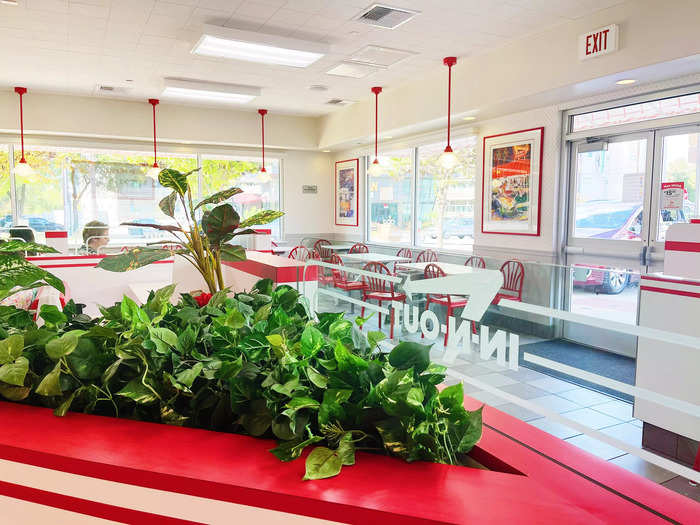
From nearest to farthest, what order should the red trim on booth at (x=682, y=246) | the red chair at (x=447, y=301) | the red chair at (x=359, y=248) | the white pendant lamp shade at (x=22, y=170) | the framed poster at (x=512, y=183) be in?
the red chair at (x=447, y=301) < the red trim on booth at (x=682, y=246) < the framed poster at (x=512, y=183) < the white pendant lamp shade at (x=22, y=170) < the red chair at (x=359, y=248)

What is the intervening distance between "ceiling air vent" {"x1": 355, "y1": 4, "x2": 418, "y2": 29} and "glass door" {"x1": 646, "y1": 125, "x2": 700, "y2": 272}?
2600 millimetres

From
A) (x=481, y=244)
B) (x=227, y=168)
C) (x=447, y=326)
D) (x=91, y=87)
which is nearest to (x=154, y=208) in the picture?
(x=227, y=168)

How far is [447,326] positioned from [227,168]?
8.71 metres

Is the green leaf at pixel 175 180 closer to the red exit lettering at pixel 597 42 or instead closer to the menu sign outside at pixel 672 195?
the red exit lettering at pixel 597 42

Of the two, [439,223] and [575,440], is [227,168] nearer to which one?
[439,223]

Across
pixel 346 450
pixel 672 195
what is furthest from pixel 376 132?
pixel 346 450

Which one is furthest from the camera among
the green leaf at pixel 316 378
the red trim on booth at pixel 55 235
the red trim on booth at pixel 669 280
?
the red trim on booth at pixel 55 235

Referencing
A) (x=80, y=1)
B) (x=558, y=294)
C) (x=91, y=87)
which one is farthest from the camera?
(x=91, y=87)

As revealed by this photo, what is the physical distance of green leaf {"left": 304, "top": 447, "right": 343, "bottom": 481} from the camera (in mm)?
796

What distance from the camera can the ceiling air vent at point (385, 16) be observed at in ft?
14.5

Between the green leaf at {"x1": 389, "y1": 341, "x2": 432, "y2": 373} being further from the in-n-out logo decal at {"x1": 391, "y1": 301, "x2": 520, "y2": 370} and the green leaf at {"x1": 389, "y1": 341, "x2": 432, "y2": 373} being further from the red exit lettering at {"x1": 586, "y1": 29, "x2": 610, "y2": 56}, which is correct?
the red exit lettering at {"x1": 586, "y1": 29, "x2": 610, "y2": 56}

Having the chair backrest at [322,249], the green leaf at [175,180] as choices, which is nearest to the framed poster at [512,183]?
the chair backrest at [322,249]

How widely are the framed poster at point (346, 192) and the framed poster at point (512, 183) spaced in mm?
3464

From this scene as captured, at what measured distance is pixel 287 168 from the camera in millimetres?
10047
